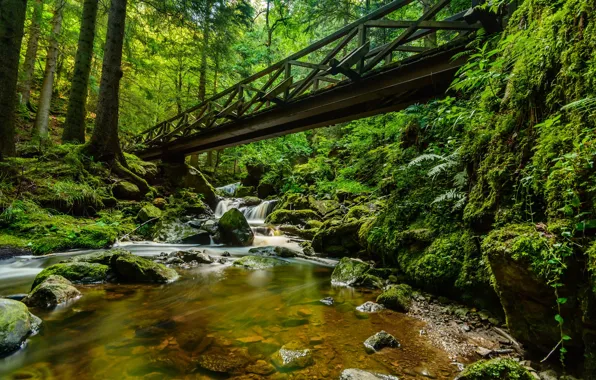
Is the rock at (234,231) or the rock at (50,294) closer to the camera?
the rock at (50,294)

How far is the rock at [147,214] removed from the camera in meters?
7.87

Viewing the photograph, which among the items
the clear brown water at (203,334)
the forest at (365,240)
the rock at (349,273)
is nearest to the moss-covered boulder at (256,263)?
the forest at (365,240)

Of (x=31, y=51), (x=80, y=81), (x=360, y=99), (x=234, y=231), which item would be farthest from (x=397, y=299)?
(x=31, y=51)

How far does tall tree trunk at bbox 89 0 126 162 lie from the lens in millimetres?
8055

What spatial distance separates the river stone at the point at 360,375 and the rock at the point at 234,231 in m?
6.36

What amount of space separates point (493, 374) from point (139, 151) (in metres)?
14.2

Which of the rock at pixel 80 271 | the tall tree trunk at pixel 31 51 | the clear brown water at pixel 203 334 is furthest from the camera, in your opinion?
the tall tree trunk at pixel 31 51

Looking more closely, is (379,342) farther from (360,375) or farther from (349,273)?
(349,273)

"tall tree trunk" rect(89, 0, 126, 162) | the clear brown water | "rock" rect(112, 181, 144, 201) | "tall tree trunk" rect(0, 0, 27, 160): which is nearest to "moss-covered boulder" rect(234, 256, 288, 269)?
the clear brown water

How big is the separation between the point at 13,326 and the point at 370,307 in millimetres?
3349

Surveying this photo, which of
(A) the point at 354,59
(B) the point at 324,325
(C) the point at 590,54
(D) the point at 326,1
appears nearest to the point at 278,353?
(B) the point at 324,325

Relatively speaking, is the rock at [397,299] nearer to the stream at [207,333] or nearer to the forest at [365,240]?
the forest at [365,240]

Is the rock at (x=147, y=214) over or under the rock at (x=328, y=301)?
over

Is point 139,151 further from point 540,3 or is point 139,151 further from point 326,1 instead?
point 540,3
